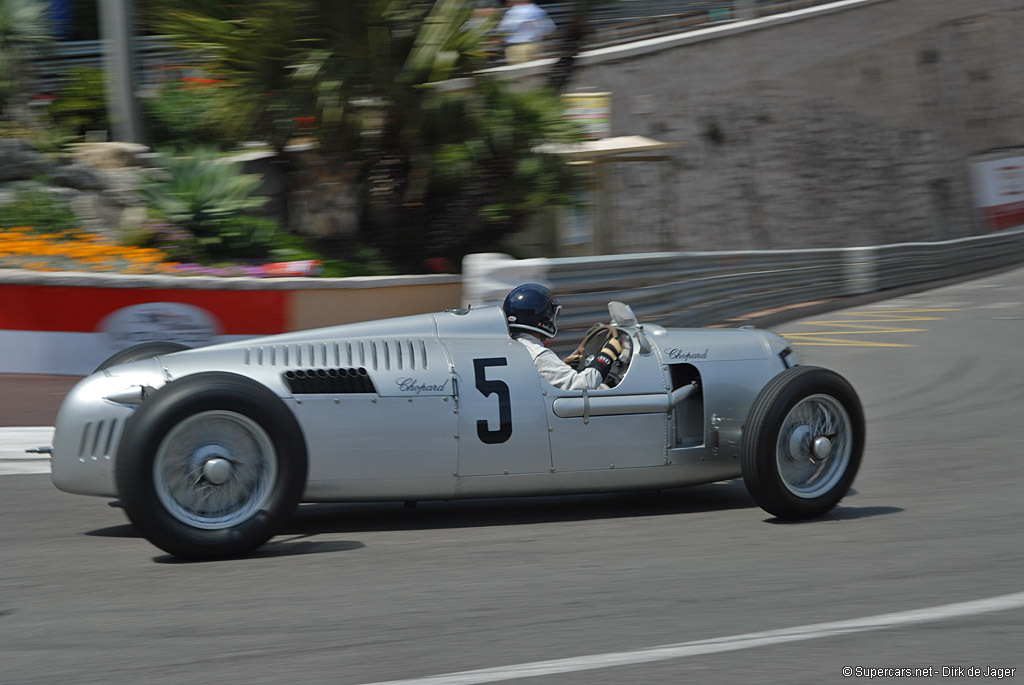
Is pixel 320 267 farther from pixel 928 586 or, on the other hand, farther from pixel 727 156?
pixel 727 156

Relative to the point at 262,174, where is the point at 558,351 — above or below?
below

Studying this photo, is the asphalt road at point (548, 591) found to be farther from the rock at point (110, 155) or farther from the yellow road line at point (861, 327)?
the rock at point (110, 155)

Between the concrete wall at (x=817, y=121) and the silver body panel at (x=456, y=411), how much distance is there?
436 inches

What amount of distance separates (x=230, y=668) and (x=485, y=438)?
1873 millimetres

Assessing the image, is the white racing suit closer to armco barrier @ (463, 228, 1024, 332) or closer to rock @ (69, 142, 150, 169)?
armco barrier @ (463, 228, 1024, 332)

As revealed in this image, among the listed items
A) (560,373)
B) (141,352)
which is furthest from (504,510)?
(141,352)

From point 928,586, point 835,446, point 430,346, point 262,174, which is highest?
point 262,174

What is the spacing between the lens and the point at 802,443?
209 inches

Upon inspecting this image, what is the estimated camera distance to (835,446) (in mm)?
5422

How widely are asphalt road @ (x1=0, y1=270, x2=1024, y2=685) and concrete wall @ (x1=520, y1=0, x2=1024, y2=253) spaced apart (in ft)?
37.0

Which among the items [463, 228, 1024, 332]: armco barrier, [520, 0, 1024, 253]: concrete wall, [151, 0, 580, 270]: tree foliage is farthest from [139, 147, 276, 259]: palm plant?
[520, 0, 1024, 253]: concrete wall

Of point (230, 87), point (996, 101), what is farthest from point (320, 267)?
point (996, 101)

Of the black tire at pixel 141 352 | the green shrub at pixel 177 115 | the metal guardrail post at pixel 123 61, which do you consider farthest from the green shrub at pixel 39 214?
the black tire at pixel 141 352

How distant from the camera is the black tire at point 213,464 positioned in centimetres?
438
